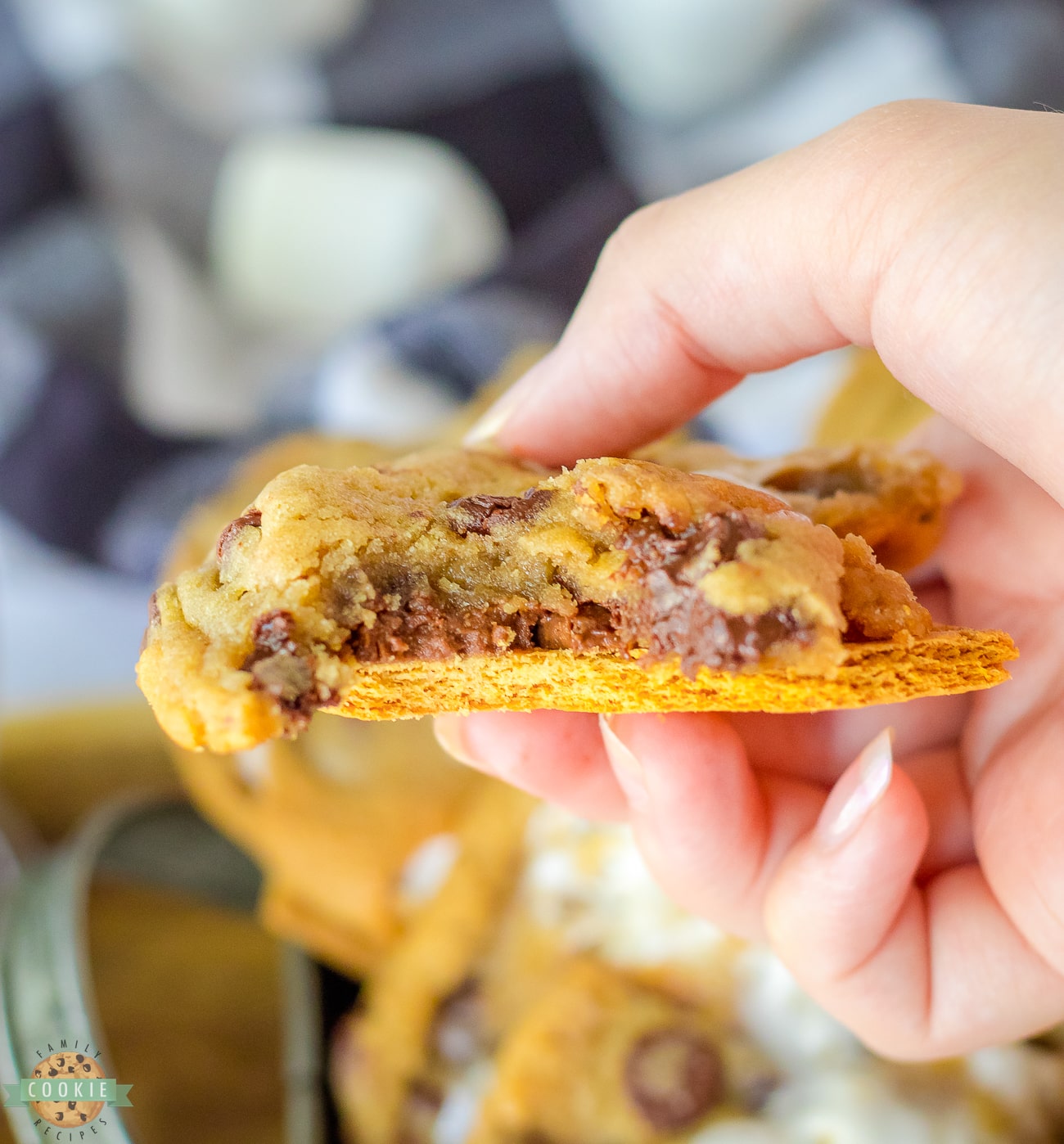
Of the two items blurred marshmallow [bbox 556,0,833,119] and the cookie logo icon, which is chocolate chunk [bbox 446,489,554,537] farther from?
blurred marshmallow [bbox 556,0,833,119]

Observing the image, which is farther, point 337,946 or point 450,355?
point 450,355

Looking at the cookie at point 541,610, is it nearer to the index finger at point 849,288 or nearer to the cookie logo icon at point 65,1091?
the index finger at point 849,288

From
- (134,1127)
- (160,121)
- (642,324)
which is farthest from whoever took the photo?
(160,121)

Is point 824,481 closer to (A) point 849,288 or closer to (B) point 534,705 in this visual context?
(A) point 849,288

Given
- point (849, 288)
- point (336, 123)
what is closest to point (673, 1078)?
point (849, 288)

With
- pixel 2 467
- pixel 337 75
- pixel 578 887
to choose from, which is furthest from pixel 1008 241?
pixel 337 75

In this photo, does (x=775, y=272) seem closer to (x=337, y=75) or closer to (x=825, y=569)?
(x=825, y=569)

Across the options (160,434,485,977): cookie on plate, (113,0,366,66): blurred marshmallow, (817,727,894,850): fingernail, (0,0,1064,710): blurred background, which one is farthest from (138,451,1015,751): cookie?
(113,0,366,66): blurred marshmallow

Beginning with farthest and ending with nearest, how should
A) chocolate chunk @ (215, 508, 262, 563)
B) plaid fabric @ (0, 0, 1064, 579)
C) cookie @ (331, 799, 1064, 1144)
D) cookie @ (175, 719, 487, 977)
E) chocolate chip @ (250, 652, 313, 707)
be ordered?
plaid fabric @ (0, 0, 1064, 579), cookie @ (175, 719, 487, 977), cookie @ (331, 799, 1064, 1144), chocolate chunk @ (215, 508, 262, 563), chocolate chip @ (250, 652, 313, 707)
